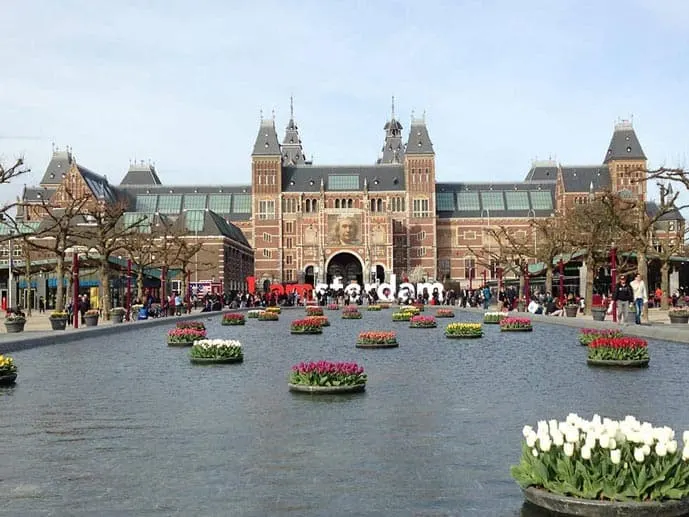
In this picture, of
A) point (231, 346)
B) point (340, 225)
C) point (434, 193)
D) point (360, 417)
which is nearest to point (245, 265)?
point (340, 225)

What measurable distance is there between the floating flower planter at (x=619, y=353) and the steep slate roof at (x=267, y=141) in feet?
325

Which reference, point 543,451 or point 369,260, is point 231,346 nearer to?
point 543,451

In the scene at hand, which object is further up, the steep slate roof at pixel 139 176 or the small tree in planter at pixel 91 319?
the steep slate roof at pixel 139 176

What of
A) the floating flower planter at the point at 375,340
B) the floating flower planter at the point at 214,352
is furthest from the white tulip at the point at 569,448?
the floating flower planter at the point at 375,340

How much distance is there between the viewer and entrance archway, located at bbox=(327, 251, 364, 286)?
379 ft

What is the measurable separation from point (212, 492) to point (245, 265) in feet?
314

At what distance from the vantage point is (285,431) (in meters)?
9.43

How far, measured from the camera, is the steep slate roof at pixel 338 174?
115625 mm

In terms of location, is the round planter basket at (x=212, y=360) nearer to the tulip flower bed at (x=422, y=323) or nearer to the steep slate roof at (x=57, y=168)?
the tulip flower bed at (x=422, y=323)

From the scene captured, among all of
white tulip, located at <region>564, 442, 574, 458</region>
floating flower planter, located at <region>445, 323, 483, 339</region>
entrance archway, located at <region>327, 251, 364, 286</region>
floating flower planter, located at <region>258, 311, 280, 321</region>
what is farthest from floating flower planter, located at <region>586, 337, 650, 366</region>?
entrance archway, located at <region>327, 251, 364, 286</region>

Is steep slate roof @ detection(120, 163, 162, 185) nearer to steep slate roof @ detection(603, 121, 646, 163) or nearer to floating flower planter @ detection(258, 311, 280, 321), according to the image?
steep slate roof @ detection(603, 121, 646, 163)

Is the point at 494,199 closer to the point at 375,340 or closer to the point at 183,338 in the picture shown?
the point at 183,338

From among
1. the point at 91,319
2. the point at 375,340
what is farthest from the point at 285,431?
the point at 91,319

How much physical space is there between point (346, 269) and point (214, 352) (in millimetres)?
99403
